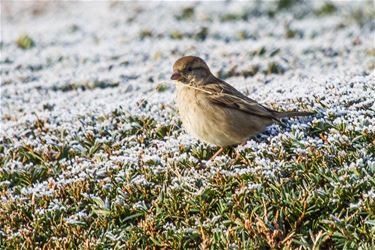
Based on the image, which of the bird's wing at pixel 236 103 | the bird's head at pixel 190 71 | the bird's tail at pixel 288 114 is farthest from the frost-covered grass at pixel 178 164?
the bird's head at pixel 190 71

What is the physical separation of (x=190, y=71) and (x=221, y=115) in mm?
685

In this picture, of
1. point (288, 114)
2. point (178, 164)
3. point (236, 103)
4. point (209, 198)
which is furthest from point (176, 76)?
point (209, 198)

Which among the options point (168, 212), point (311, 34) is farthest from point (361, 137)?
point (311, 34)

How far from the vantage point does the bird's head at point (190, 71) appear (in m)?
6.46

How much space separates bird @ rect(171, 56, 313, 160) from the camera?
6055mm

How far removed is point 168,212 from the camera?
18.2 ft

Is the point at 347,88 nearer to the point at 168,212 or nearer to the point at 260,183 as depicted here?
the point at 260,183

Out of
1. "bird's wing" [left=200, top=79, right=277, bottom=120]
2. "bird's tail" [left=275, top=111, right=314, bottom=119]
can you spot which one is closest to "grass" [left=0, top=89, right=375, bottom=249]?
"bird's tail" [left=275, top=111, right=314, bottom=119]

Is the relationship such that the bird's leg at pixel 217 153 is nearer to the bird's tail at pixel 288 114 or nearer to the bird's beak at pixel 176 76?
the bird's tail at pixel 288 114

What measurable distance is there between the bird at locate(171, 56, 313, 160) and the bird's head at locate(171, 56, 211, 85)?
0.12 m

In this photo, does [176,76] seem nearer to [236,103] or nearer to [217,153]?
[236,103]

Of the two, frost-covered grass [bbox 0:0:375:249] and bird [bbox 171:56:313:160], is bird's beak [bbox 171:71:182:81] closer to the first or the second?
bird [bbox 171:56:313:160]

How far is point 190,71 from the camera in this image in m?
6.51

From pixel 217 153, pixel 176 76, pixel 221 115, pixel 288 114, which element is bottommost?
pixel 217 153
